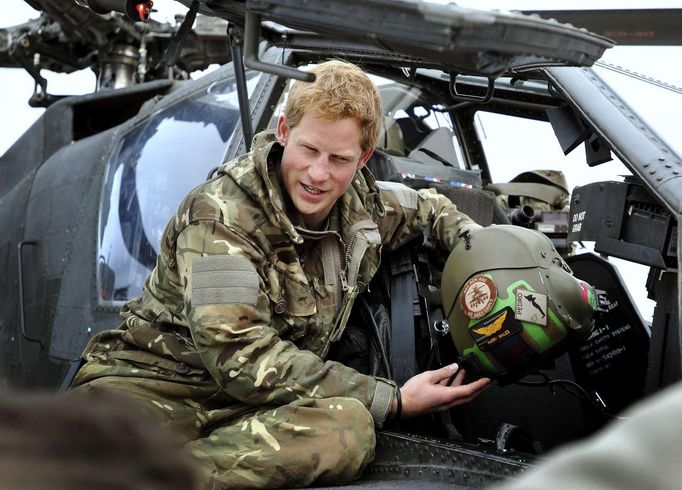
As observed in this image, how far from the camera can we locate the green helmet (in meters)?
2.58

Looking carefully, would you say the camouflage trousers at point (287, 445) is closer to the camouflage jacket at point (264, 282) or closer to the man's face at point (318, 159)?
the camouflage jacket at point (264, 282)

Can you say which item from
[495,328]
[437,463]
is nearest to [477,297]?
[495,328]

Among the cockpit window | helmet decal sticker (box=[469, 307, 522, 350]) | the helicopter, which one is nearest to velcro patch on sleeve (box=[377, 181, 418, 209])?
the helicopter

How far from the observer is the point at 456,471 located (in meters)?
2.43

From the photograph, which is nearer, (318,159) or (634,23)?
(318,159)

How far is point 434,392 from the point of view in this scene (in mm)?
2609

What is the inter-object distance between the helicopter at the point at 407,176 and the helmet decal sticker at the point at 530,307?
256 mm

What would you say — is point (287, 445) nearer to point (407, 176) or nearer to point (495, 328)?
point (495, 328)

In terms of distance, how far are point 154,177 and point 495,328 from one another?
79.6 inches

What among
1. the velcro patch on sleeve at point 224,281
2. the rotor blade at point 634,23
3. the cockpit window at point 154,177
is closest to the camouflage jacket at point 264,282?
the velcro patch on sleeve at point 224,281

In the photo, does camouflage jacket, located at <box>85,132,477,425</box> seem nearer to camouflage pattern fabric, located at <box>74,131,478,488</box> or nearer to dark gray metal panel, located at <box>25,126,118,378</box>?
camouflage pattern fabric, located at <box>74,131,478,488</box>

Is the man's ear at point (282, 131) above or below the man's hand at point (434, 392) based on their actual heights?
above

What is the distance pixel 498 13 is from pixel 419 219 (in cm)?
149

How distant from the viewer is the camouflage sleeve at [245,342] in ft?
8.17
